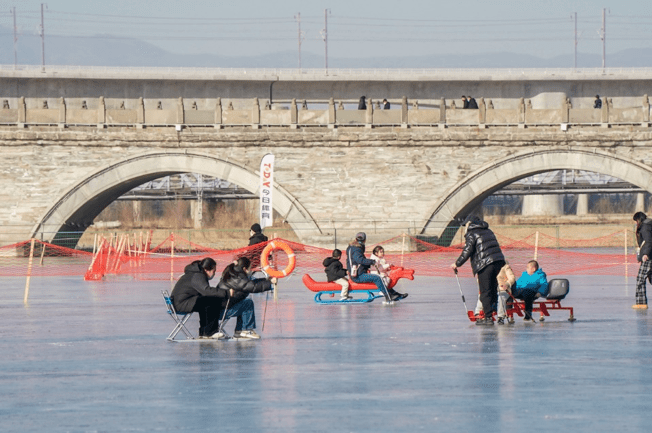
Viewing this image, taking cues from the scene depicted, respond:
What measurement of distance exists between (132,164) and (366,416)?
3508 cm

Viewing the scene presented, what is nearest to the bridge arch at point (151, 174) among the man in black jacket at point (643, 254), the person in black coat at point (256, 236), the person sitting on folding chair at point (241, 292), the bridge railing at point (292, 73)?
A: the bridge railing at point (292, 73)

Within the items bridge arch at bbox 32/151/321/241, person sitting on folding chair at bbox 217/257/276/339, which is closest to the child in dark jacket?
person sitting on folding chair at bbox 217/257/276/339

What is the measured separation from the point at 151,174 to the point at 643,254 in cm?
2800

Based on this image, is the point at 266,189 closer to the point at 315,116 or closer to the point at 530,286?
the point at 315,116

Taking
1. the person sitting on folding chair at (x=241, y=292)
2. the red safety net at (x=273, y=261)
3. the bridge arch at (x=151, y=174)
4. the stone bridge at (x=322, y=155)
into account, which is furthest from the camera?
the bridge arch at (x=151, y=174)

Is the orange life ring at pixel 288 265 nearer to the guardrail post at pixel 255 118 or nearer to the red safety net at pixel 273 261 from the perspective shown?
the red safety net at pixel 273 261

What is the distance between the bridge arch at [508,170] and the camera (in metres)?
41.7

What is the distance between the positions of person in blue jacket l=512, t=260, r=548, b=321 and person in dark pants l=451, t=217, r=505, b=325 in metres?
0.36

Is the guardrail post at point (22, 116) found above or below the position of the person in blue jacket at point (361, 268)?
above

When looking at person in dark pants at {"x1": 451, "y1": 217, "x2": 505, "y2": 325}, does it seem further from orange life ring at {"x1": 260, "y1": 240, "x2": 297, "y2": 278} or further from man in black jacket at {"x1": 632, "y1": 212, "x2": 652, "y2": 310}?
orange life ring at {"x1": 260, "y1": 240, "x2": 297, "y2": 278}

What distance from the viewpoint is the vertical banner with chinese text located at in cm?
3033

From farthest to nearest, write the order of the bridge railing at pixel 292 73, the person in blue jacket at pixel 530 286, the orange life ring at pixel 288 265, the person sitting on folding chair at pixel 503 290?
the bridge railing at pixel 292 73 → the orange life ring at pixel 288 265 → the person in blue jacket at pixel 530 286 → the person sitting on folding chair at pixel 503 290

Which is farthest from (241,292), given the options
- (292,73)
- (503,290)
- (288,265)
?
(292,73)

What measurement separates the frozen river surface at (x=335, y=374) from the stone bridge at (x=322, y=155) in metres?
24.1
